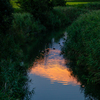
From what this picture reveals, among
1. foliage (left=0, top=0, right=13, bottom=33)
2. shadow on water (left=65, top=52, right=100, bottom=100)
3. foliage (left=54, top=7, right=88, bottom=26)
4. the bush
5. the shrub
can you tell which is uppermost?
foliage (left=54, top=7, right=88, bottom=26)

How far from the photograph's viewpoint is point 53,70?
11.9 meters

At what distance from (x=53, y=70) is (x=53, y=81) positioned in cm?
163

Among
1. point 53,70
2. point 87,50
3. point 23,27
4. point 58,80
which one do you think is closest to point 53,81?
point 58,80

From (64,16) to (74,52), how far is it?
77.1 ft

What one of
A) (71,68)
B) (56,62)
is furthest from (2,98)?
(56,62)

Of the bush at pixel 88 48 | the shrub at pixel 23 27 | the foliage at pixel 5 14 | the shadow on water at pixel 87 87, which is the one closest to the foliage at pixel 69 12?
the shrub at pixel 23 27

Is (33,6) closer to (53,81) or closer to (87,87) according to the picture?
(53,81)

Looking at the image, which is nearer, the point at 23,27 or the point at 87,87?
the point at 87,87

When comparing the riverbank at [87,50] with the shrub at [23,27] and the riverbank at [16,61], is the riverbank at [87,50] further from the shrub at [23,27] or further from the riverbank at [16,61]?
the shrub at [23,27]

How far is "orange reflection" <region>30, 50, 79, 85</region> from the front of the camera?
10.6 m

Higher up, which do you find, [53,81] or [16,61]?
[16,61]

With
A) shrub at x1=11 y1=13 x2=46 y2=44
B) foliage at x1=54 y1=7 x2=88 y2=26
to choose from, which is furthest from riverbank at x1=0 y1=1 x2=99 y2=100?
foliage at x1=54 y1=7 x2=88 y2=26

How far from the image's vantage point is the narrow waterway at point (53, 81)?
891 centimetres

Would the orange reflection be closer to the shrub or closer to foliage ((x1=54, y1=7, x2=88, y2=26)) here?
the shrub
